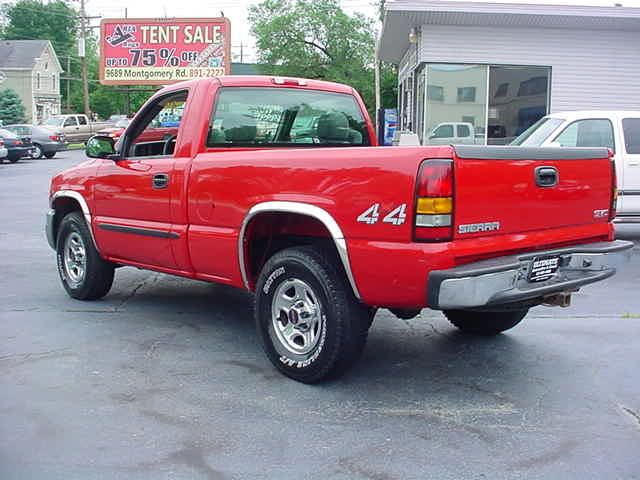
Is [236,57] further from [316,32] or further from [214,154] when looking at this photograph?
[214,154]

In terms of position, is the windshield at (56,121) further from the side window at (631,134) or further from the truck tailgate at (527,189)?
the truck tailgate at (527,189)

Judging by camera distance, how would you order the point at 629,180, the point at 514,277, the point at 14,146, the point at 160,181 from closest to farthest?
the point at 514,277, the point at 160,181, the point at 629,180, the point at 14,146

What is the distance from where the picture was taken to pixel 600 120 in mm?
10664

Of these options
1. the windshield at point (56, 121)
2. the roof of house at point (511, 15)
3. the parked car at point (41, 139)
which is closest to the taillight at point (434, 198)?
the roof of house at point (511, 15)

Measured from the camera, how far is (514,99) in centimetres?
1866

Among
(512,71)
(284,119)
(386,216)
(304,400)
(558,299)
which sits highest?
(512,71)

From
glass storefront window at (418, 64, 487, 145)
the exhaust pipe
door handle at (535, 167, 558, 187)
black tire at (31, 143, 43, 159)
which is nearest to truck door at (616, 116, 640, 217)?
the exhaust pipe

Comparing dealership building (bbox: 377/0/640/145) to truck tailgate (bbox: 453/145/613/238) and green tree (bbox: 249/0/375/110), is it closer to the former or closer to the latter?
truck tailgate (bbox: 453/145/613/238)

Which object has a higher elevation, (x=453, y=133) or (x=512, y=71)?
(x=512, y=71)

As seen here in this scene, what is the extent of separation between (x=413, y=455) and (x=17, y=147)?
29.3 metres

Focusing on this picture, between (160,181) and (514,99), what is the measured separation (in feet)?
46.9

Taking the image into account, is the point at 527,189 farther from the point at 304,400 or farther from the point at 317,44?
the point at 317,44

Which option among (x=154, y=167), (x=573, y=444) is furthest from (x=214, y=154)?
(x=573, y=444)

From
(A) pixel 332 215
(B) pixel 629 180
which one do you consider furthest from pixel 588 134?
(A) pixel 332 215
